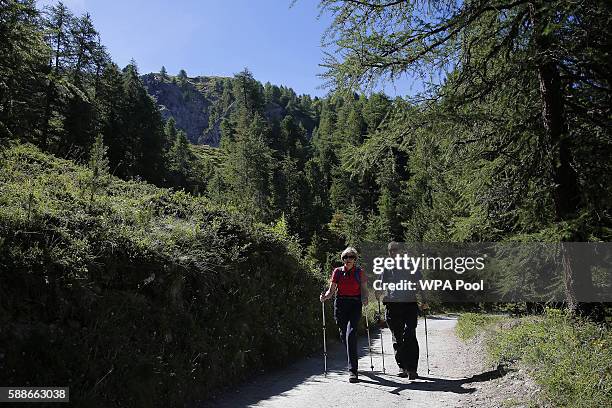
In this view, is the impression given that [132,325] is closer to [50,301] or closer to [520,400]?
[50,301]

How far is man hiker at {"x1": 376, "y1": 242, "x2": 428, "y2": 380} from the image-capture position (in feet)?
24.2

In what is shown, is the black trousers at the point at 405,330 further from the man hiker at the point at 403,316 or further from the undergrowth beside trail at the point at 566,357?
the undergrowth beside trail at the point at 566,357

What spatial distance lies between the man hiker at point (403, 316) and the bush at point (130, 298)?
239 centimetres

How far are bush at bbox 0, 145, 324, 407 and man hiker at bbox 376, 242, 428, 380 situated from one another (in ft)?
7.86

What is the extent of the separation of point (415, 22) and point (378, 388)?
562cm

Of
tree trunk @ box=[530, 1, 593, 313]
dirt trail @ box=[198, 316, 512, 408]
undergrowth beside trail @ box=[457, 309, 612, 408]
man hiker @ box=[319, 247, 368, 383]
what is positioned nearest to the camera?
undergrowth beside trail @ box=[457, 309, 612, 408]

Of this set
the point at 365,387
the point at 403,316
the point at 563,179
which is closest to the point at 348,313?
the point at 403,316

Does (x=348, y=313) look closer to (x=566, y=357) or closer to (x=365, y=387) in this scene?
(x=365, y=387)

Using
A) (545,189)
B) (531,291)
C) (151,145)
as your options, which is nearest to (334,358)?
(531,291)

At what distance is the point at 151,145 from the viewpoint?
42.2 m

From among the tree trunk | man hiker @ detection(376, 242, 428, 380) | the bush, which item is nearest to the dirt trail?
man hiker @ detection(376, 242, 428, 380)

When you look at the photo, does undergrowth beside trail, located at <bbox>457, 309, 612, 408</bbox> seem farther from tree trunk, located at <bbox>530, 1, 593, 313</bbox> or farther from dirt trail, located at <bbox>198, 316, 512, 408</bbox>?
dirt trail, located at <bbox>198, 316, 512, 408</bbox>

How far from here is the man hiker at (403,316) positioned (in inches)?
291

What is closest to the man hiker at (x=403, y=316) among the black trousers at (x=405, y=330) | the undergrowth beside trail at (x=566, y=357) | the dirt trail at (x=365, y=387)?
the black trousers at (x=405, y=330)
